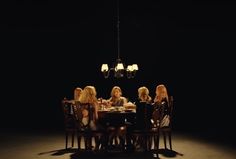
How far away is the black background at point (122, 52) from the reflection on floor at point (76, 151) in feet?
9.05

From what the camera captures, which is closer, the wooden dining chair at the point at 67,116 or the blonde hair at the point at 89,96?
the blonde hair at the point at 89,96

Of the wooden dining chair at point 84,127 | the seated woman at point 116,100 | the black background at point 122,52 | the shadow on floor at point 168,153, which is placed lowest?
the shadow on floor at point 168,153

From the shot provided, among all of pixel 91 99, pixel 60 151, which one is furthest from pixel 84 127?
pixel 60 151

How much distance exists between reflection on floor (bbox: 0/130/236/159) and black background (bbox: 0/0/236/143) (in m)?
2.76

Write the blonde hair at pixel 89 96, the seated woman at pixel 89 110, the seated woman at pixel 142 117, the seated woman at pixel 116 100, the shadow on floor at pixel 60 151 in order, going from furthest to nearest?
the seated woman at pixel 116 100 → the shadow on floor at pixel 60 151 → the blonde hair at pixel 89 96 → the seated woman at pixel 89 110 → the seated woman at pixel 142 117

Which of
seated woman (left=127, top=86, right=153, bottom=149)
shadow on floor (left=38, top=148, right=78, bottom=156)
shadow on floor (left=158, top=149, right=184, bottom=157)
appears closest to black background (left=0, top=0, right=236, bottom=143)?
shadow on floor (left=38, top=148, right=78, bottom=156)

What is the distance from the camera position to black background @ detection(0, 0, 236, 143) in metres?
12.6

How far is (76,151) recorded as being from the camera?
7.95 m

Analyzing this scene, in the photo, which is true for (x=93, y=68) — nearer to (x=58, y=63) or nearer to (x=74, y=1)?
(x=58, y=63)

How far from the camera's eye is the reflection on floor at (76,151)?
292 inches

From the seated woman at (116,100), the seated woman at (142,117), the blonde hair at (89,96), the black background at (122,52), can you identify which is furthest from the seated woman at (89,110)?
the black background at (122,52)

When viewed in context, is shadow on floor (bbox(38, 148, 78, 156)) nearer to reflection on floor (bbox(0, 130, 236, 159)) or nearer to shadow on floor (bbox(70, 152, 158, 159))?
reflection on floor (bbox(0, 130, 236, 159))

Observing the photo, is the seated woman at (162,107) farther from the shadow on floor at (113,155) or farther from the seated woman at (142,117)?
the shadow on floor at (113,155)

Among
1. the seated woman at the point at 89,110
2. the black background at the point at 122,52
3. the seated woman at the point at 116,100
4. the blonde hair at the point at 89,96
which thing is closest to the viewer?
the seated woman at the point at 89,110
